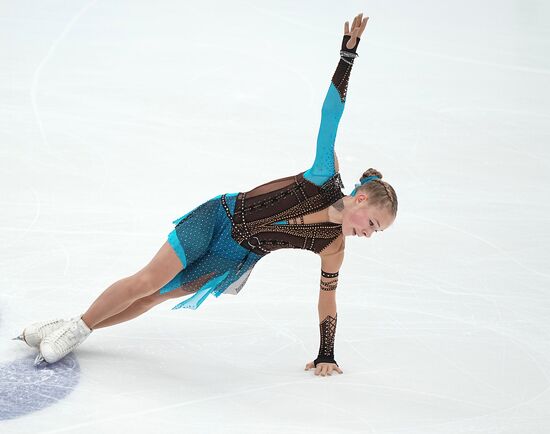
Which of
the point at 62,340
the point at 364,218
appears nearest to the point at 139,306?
the point at 62,340

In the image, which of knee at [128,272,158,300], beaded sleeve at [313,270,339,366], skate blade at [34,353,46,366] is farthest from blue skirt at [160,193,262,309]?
skate blade at [34,353,46,366]

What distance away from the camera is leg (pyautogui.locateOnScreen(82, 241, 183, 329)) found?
3777 millimetres

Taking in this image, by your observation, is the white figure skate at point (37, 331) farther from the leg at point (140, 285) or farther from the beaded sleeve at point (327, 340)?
the beaded sleeve at point (327, 340)

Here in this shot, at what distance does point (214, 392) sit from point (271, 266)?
4.36 feet

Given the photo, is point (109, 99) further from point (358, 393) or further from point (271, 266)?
point (358, 393)

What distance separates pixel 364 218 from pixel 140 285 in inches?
39.1

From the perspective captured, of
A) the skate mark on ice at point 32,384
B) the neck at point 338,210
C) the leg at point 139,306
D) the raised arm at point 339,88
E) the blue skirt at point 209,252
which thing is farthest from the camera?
the leg at point 139,306

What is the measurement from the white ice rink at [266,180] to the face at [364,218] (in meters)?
0.71

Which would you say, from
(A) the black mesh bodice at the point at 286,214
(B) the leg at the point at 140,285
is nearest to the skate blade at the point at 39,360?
(B) the leg at the point at 140,285

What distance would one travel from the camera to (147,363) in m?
3.92

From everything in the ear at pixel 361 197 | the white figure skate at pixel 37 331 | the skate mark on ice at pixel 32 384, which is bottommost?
the skate mark on ice at pixel 32 384

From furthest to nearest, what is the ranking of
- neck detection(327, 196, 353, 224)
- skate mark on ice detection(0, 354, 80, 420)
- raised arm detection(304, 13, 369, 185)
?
neck detection(327, 196, 353, 224), raised arm detection(304, 13, 369, 185), skate mark on ice detection(0, 354, 80, 420)

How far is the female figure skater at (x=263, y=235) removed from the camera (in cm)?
361

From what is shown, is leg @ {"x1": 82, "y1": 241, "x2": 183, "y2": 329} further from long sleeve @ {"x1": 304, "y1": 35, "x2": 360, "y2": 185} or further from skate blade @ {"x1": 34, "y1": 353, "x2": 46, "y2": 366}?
long sleeve @ {"x1": 304, "y1": 35, "x2": 360, "y2": 185}
